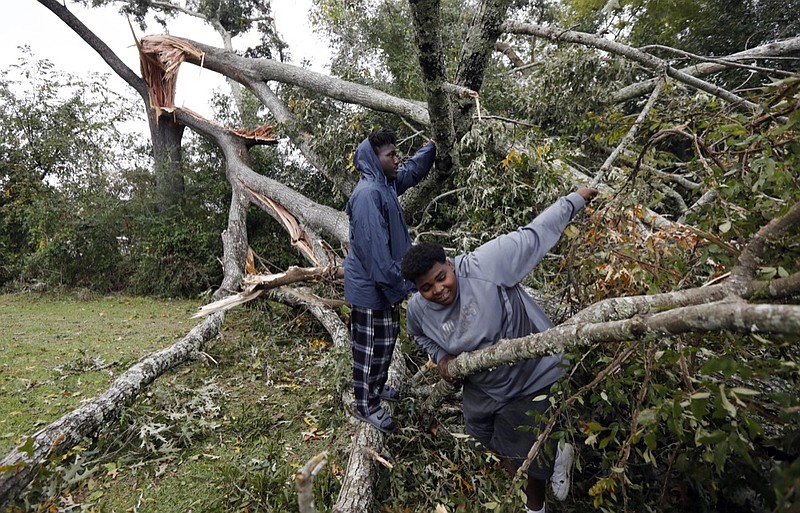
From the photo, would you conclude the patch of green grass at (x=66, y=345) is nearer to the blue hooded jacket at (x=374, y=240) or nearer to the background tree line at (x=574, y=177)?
the background tree line at (x=574, y=177)

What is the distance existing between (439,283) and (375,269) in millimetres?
828

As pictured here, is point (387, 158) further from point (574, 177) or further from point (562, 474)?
point (562, 474)

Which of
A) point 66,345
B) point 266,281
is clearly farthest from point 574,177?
point 66,345

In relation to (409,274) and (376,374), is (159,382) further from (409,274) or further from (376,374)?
(409,274)

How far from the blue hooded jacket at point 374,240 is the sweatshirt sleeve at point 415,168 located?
0.17m

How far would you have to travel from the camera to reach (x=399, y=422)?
3.15 m

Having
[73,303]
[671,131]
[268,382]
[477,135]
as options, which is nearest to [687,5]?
[477,135]

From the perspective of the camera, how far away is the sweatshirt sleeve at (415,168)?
318 centimetres

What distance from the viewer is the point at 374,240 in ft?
8.88

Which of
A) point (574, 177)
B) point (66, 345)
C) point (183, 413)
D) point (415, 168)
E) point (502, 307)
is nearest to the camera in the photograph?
point (502, 307)

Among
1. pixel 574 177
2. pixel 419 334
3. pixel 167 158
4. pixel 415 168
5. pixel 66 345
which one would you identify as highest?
pixel 167 158

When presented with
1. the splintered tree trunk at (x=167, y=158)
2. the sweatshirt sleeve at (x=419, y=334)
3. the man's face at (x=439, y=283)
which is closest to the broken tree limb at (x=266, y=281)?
the sweatshirt sleeve at (x=419, y=334)

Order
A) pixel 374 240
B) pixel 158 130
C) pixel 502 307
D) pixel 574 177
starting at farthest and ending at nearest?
pixel 158 130 < pixel 574 177 < pixel 374 240 < pixel 502 307

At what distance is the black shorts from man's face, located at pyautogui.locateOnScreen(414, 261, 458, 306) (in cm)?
62
